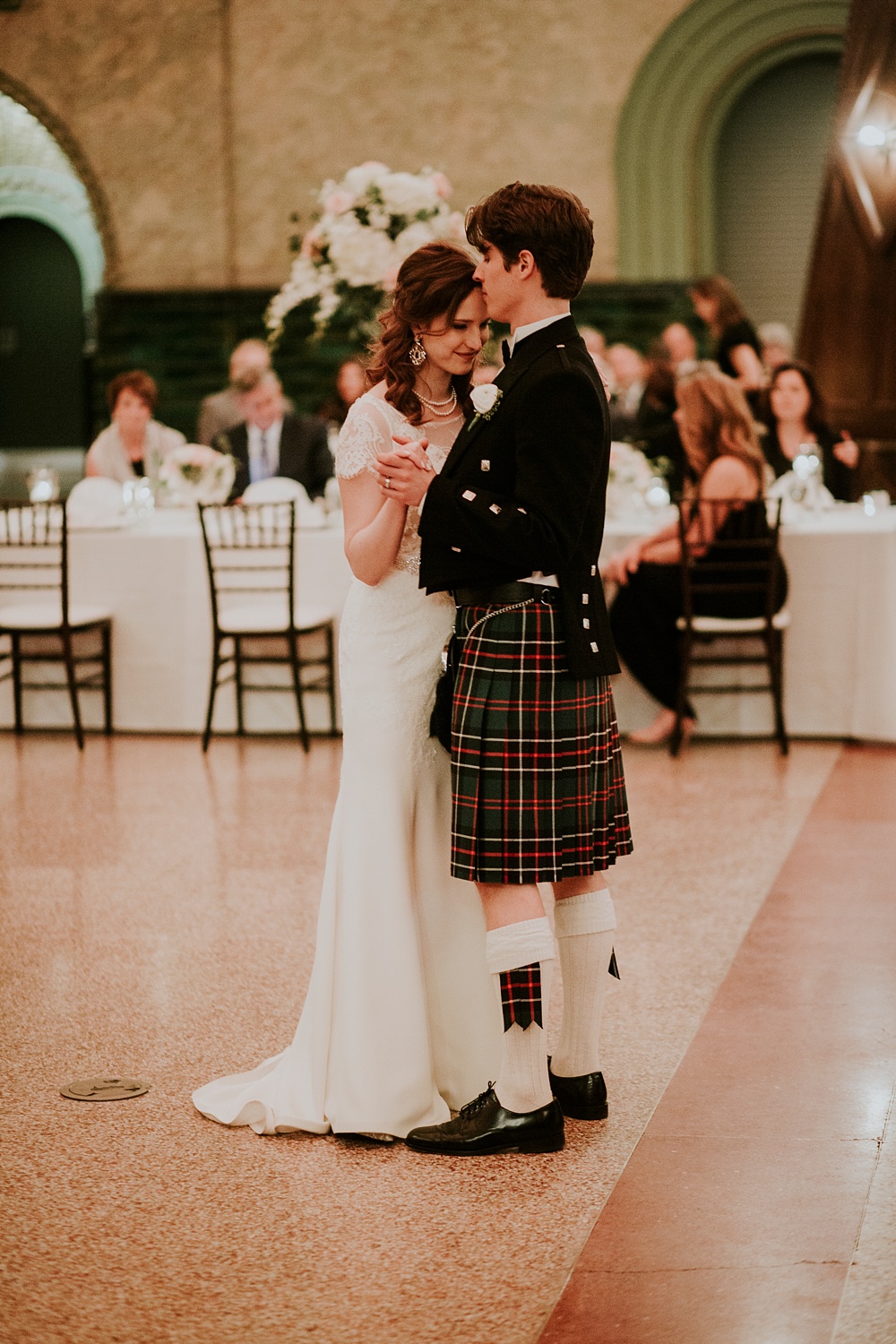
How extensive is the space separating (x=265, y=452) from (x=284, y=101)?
5373mm

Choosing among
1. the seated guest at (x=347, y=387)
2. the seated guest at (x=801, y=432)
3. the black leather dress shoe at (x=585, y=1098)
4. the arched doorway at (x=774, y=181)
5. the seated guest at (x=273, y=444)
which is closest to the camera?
the black leather dress shoe at (x=585, y=1098)

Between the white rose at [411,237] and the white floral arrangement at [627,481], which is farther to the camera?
the white floral arrangement at [627,481]

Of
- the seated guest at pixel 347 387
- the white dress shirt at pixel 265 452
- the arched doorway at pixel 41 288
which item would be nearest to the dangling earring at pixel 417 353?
the white dress shirt at pixel 265 452

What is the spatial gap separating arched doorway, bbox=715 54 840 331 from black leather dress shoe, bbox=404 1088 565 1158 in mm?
10233

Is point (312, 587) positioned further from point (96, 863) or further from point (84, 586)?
point (96, 863)

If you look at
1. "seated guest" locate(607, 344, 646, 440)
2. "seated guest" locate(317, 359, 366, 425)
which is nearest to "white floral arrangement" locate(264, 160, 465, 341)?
"seated guest" locate(317, 359, 366, 425)

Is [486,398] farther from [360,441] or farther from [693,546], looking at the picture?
[693,546]

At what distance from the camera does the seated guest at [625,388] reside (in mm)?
8742

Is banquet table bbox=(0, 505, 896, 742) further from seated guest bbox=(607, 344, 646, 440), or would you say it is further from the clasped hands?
the clasped hands

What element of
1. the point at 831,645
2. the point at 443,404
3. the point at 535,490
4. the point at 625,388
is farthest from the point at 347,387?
the point at 535,490

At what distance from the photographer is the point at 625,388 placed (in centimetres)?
977

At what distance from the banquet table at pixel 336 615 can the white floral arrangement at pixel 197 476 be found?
0.16 meters

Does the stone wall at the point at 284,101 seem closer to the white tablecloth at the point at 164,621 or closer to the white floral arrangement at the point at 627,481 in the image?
the white floral arrangement at the point at 627,481

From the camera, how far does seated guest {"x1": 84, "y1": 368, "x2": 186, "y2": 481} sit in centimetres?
763
